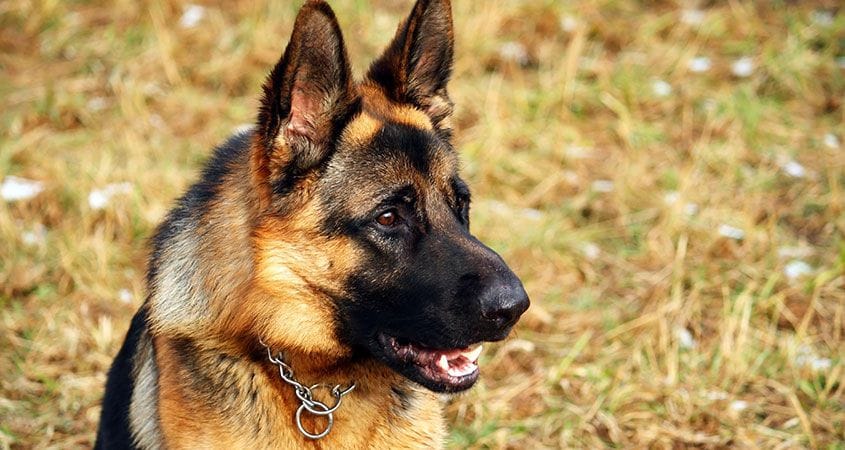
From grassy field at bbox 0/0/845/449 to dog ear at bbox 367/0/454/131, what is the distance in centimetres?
180

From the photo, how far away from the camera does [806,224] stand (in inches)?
252

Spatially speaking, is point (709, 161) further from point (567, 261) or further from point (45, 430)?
point (45, 430)

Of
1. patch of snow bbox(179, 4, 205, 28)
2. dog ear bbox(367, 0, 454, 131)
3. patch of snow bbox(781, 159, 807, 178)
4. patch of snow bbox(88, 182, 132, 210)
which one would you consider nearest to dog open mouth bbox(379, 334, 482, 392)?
dog ear bbox(367, 0, 454, 131)

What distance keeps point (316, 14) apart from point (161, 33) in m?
5.60

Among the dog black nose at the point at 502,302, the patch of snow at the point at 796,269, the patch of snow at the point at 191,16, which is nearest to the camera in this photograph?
the dog black nose at the point at 502,302

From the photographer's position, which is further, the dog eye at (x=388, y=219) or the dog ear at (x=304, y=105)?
the dog eye at (x=388, y=219)

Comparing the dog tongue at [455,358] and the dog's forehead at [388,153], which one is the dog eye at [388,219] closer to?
the dog's forehead at [388,153]

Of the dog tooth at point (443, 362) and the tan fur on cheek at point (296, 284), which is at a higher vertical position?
the tan fur on cheek at point (296, 284)

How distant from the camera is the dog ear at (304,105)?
305cm

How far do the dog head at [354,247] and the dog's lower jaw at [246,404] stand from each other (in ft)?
0.53

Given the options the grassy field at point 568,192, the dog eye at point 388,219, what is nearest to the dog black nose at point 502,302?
the dog eye at point 388,219

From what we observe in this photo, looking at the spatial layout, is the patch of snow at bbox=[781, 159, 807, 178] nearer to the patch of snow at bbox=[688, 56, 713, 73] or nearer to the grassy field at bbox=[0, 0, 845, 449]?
the grassy field at bbox=[0, 0, 845, 449]

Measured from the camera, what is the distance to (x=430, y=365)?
322cm

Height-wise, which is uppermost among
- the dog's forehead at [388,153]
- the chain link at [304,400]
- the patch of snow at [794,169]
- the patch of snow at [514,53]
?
the dog's forehead at [388,153]
